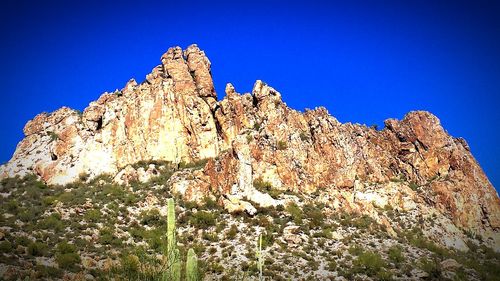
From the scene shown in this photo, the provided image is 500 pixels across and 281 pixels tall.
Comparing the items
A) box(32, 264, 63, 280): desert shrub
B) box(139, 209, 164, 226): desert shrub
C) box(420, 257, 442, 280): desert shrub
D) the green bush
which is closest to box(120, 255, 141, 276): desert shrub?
box(32, 264, 63, 280): desert shrub

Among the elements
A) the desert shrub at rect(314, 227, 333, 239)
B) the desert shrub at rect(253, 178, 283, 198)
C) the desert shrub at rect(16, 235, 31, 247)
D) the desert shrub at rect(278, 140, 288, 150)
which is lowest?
the desert shrub at rect(16, 235, 31, 247)

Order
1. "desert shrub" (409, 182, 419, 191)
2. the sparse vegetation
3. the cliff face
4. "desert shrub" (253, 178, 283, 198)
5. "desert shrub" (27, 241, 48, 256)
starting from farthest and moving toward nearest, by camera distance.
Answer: "desert shrub" (409, 182, 419, 191) → the cliff face → "desert shrub" (253, 178, 283, 198) → the sparse vegetation → "desert shrub" (27, 241, 48, 256)

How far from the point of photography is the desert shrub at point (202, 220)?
48094 mm

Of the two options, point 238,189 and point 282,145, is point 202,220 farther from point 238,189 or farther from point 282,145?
point 282,145

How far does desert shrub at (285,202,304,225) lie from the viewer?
4821cm

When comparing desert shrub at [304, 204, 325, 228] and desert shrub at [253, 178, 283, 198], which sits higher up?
desert shrub at [253, 178, 283, 198]

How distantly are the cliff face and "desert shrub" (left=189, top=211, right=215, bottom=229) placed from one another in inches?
115

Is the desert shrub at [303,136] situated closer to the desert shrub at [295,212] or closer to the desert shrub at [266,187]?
the desert shrub at [266,187]

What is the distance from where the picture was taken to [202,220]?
159 ft

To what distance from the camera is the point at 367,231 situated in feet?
160

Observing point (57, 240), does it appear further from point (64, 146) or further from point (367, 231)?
point (367, 231)

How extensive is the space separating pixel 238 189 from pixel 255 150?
5.44 m

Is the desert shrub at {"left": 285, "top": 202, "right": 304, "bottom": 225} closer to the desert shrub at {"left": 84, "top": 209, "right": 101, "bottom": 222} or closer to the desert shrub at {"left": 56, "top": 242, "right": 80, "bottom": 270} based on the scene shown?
the desert shrub at {"left": 84, "top": 209, "right": 101, "bottom": 222}

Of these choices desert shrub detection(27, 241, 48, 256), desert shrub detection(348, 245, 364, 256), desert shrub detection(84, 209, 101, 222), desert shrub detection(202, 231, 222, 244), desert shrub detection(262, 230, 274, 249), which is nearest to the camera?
desert shrub detection(27, 241, 48, 256)
